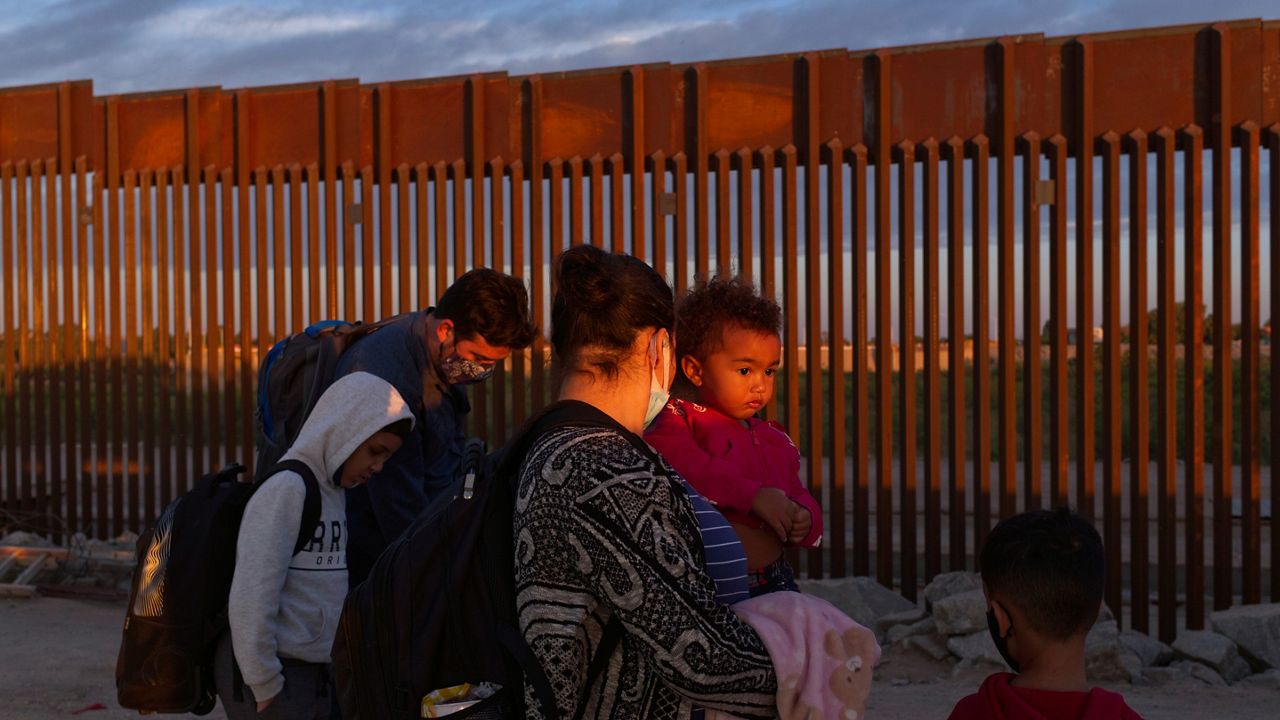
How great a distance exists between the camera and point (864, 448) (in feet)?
22.3

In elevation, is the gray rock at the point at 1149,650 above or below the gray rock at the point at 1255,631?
below

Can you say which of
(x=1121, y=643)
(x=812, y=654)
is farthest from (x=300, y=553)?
(x=1121, y=643)

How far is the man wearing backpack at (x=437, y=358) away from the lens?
3.51 m

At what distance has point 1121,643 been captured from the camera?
6.04m

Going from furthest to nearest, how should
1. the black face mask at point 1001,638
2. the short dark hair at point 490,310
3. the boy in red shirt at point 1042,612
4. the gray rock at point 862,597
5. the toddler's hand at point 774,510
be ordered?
the gray rock at point 862,597
the short dark hair at point 490,310
the toddler's hand at point 774,510
the black face mask at point 1001,638
the boy in red shirt at point 1042,612

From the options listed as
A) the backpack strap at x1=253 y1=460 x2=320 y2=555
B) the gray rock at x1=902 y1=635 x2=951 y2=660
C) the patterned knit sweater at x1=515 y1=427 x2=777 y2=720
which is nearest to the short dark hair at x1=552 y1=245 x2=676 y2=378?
the patterned knit sweater at x1=515 y1=427 x2=777 y2=720

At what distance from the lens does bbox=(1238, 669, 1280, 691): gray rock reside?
18.6 ft

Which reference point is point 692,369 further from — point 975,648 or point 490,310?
point 975,648

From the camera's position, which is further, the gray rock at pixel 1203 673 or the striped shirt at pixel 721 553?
the gray rock at pixel 1203 673

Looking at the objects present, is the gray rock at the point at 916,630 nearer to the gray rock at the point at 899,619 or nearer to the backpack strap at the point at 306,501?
the gray rock at the point at 899,619

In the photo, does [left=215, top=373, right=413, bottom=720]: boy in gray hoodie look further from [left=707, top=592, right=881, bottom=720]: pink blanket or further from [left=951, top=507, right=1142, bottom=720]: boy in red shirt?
[left=951, top=507, right=1142, bottom=720]: boy in red shirt

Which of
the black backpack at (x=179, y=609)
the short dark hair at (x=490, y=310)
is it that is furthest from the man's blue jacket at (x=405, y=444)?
the black backpack at (x=179, y=609)

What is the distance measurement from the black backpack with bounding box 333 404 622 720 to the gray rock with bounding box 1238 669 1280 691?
16.1 feet

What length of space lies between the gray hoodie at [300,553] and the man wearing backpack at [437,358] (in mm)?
426
